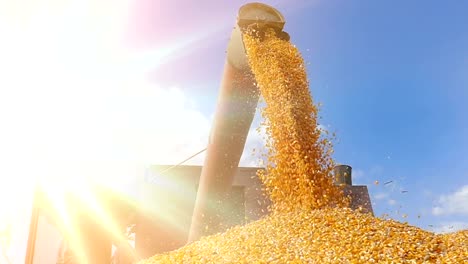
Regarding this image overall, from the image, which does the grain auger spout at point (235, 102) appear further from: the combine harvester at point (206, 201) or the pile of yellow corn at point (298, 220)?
the pile of yellow corn at point (298, 220)

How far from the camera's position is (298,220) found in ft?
14.3

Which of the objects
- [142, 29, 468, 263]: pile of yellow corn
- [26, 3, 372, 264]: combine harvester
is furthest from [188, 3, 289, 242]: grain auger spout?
[142, 29, 468, 263]: pile of yellow corn

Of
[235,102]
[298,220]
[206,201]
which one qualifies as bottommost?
[298,220]

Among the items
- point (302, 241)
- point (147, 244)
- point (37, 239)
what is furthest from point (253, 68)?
point (147, 244)

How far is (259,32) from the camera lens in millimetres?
5418

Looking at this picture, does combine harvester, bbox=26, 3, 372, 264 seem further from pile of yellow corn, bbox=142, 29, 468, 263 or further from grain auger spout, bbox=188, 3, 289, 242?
pile of yellow corn, bbox=142, 29, 468, 263

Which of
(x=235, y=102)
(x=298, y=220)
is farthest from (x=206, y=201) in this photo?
(x=298, y=220)

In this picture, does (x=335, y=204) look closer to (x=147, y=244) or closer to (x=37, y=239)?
(x=37, y=239)

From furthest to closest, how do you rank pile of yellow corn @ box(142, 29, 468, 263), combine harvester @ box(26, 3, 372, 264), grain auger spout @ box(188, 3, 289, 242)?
grain auger spout @ box(188, 3, 289, 242) < combine harvester @ box(26, 3, 372, 264) < pile of yellow corn @ box(142, 29, 468, 263)

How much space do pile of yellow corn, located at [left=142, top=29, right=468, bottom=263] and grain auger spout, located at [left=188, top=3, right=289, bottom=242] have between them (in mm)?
201

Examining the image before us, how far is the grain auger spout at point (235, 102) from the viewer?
5.39m

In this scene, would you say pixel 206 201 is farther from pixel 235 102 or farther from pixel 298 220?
pixel 298 220

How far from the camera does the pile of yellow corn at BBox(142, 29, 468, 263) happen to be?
3574mm

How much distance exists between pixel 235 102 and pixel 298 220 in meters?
1.79
